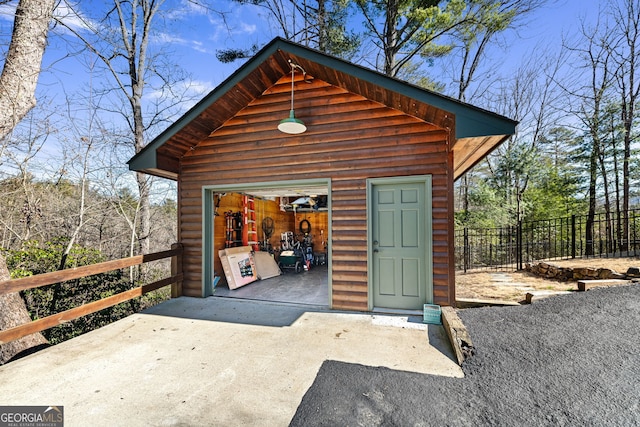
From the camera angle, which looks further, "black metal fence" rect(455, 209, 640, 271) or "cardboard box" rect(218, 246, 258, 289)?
"black metal fence" rect(455, 209, 640, 271)

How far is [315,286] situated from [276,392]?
3.75 m

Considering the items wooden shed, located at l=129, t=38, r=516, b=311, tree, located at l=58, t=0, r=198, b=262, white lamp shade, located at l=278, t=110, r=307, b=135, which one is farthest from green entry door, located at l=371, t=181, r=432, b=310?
tree, located at l=58, t=0, r=198, b=262

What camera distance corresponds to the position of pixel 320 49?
Answer: 988 cm

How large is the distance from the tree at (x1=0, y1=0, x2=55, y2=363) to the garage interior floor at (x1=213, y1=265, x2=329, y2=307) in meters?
2.87

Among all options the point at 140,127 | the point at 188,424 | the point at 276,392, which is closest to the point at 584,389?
the point at 276,392

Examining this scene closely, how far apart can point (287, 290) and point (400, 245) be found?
8.98 ft

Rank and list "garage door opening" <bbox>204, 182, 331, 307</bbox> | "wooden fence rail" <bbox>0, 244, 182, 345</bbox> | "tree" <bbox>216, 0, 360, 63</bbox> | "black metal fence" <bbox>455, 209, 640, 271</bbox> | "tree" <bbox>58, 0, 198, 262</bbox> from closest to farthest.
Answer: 1. "wooden fence rail" <bbox>0, 244, 182, 345</bbox>
2. "garage door opening" <bbox>204, 182, 331, 307</bbox>
3. "black metal fence" <bbox>455, 209, 640, 271</bbox>
4. "tree" <bbox>58, 0, 198, 262</bbox>
5. "tree" <bbox>216, 0, 360, 63</bbox>

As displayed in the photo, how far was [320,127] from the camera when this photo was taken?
448 centimetres

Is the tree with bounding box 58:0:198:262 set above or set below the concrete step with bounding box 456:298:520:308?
above

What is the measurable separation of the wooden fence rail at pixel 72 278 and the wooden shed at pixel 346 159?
254 millimetres

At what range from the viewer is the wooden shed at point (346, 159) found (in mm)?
3887

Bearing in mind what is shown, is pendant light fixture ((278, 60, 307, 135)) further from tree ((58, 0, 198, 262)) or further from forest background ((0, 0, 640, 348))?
tree ((58, 0, 198, 262))

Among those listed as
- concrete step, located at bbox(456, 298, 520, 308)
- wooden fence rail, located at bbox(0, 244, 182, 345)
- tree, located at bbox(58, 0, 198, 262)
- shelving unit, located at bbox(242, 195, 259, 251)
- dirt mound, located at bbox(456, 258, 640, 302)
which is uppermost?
tree, located at bbox(58, 0, 198, 262)

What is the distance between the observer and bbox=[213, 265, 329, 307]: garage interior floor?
16.5 feet
